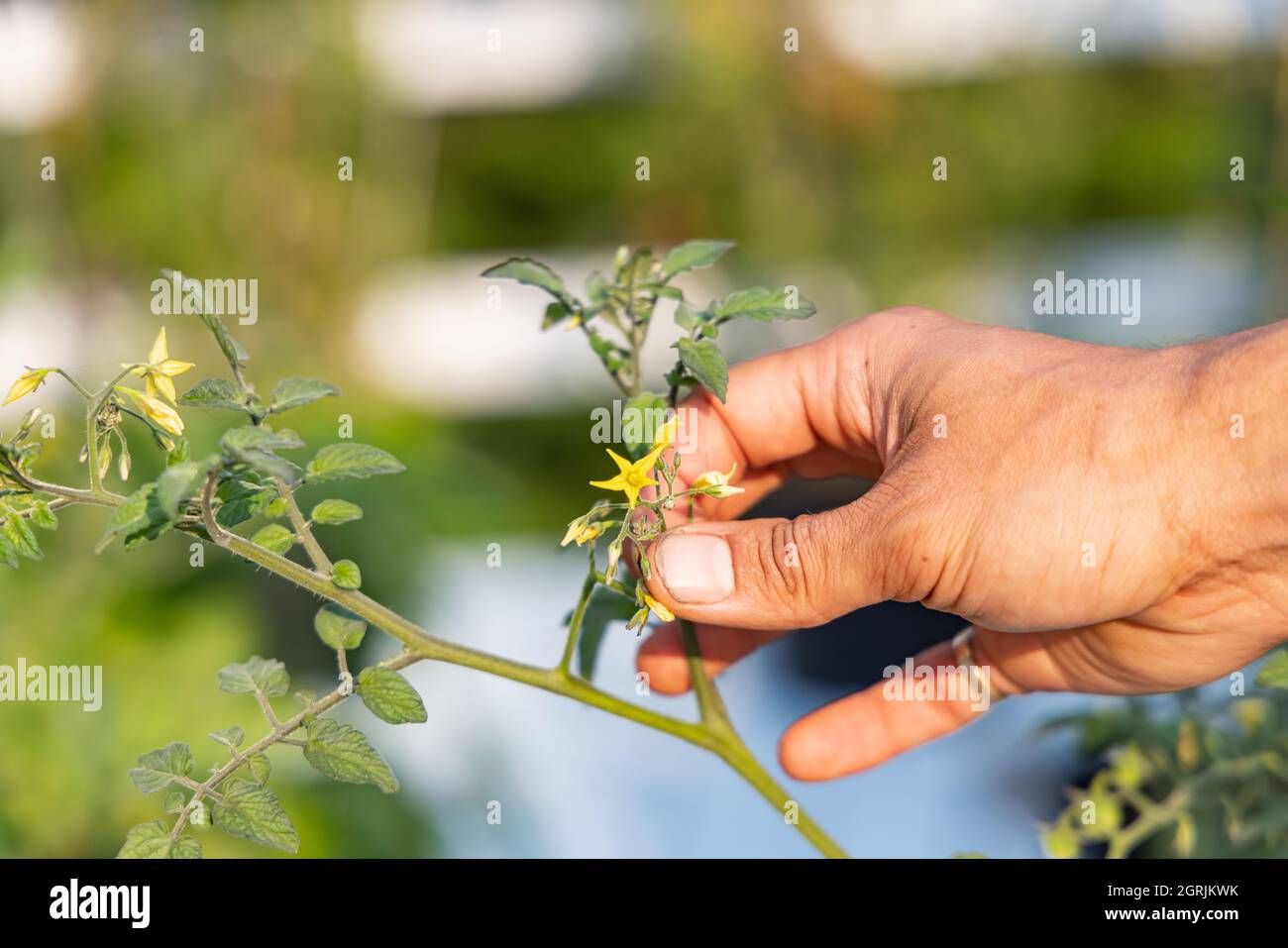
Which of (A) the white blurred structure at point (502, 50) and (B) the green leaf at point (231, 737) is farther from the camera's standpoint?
(A) the white blurred structure at point (502, 50)

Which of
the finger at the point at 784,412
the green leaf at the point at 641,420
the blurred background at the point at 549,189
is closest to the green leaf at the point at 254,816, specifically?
the green leaf at the point at 641,420

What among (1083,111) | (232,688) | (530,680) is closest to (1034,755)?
(530,680)

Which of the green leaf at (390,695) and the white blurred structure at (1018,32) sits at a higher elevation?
the white blurred structure at (1018,32)

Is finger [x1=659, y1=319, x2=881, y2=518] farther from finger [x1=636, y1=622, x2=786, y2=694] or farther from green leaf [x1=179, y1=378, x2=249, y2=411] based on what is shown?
green leaf [x1=179, y1=378, x2=249, y2=411]

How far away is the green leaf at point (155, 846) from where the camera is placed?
491 millimetres

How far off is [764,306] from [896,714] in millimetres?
347

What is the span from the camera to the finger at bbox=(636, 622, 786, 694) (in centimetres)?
77

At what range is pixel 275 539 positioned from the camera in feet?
1.72

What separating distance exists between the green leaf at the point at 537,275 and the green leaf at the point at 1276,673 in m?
0.38

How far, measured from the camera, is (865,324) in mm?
720

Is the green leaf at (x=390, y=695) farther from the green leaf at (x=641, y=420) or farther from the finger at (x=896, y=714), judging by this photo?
the finger at (x=896, y=714)

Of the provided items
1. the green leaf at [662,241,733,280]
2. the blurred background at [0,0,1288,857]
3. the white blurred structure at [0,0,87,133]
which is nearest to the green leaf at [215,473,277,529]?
the green leaf at [662,241,733,280]

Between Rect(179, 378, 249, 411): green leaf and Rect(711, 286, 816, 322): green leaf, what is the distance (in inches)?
9.0

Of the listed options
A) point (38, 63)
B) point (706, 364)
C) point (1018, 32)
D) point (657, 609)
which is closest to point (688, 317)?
point (706, 364)
